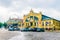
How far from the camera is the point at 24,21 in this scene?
5.47 meters

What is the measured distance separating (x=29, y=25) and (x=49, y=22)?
52 cm

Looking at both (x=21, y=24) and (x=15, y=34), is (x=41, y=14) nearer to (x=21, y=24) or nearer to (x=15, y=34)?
(x=21, y=24)

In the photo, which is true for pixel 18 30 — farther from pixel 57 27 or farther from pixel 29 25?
pixel 57 27

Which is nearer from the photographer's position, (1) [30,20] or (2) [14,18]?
(2) [14,18]

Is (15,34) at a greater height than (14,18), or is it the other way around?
(14,18)

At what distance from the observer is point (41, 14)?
5.13 metres

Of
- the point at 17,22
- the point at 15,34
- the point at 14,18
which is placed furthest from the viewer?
the point at 15,34

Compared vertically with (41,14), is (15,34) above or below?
below

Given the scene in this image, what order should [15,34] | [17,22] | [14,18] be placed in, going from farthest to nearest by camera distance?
[15,34] < [17,22] < [14,18]

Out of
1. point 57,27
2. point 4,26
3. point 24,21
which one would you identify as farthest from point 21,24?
point 57,27

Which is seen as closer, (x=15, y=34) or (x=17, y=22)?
(x=17, y=22)

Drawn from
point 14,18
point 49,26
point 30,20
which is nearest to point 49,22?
point 49,26

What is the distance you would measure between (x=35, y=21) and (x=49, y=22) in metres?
0.36

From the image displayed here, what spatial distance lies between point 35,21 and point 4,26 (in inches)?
32.4
